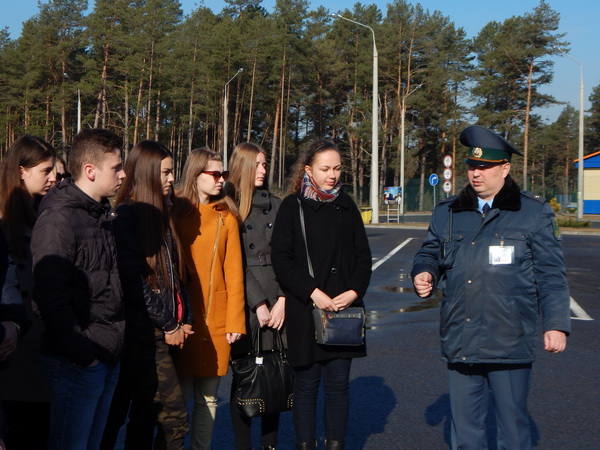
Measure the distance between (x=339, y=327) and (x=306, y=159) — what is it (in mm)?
1055

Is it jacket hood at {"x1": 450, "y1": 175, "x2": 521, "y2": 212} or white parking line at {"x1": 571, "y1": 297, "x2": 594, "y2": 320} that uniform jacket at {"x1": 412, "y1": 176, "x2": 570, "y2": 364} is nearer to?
jacket hood at {"x1": 450, "y1": 175, "x2": 521, "y2": 212}

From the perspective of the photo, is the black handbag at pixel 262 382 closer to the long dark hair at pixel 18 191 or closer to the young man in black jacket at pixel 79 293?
the young man in black jacket at pixel 79 293

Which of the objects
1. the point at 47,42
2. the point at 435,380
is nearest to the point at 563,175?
the point at 47,42

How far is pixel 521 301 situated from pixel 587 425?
1931 millimetres

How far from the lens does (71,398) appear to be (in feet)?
10.9

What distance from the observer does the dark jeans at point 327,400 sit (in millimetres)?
4352

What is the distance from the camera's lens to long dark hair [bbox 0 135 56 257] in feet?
12.0

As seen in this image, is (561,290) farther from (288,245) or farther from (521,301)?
(288,245)

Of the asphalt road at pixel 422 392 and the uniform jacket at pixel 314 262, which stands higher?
the uniform jacket at pixel 314 262

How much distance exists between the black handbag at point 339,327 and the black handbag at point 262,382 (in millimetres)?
396

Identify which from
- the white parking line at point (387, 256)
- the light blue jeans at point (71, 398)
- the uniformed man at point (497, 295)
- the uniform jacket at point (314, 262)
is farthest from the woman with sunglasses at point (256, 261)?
the white parking line at point (387, 256)

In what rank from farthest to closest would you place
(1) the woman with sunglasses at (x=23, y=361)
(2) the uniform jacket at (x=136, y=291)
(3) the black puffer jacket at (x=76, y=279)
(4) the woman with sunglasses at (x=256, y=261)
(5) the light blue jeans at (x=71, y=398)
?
1. (4) the woman with sunglasses at (x=256, y=261)
2. (2) the uniform jacket at (x=136, y=291)
3. (1) the woman with sunglasses at (x=23, y=361)
4. (5) the light blue jeans at (x=71, y=398)
5. (3) the black puffer jacket at (x=76, y=279)

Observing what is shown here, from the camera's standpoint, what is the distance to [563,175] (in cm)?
9794

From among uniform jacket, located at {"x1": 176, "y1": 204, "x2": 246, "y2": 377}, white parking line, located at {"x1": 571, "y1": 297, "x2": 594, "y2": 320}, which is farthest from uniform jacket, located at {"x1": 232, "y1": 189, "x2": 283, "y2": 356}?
white parking line, located at {"x1": 571, "y1": 297, "x2": 594, "y2": 320}
